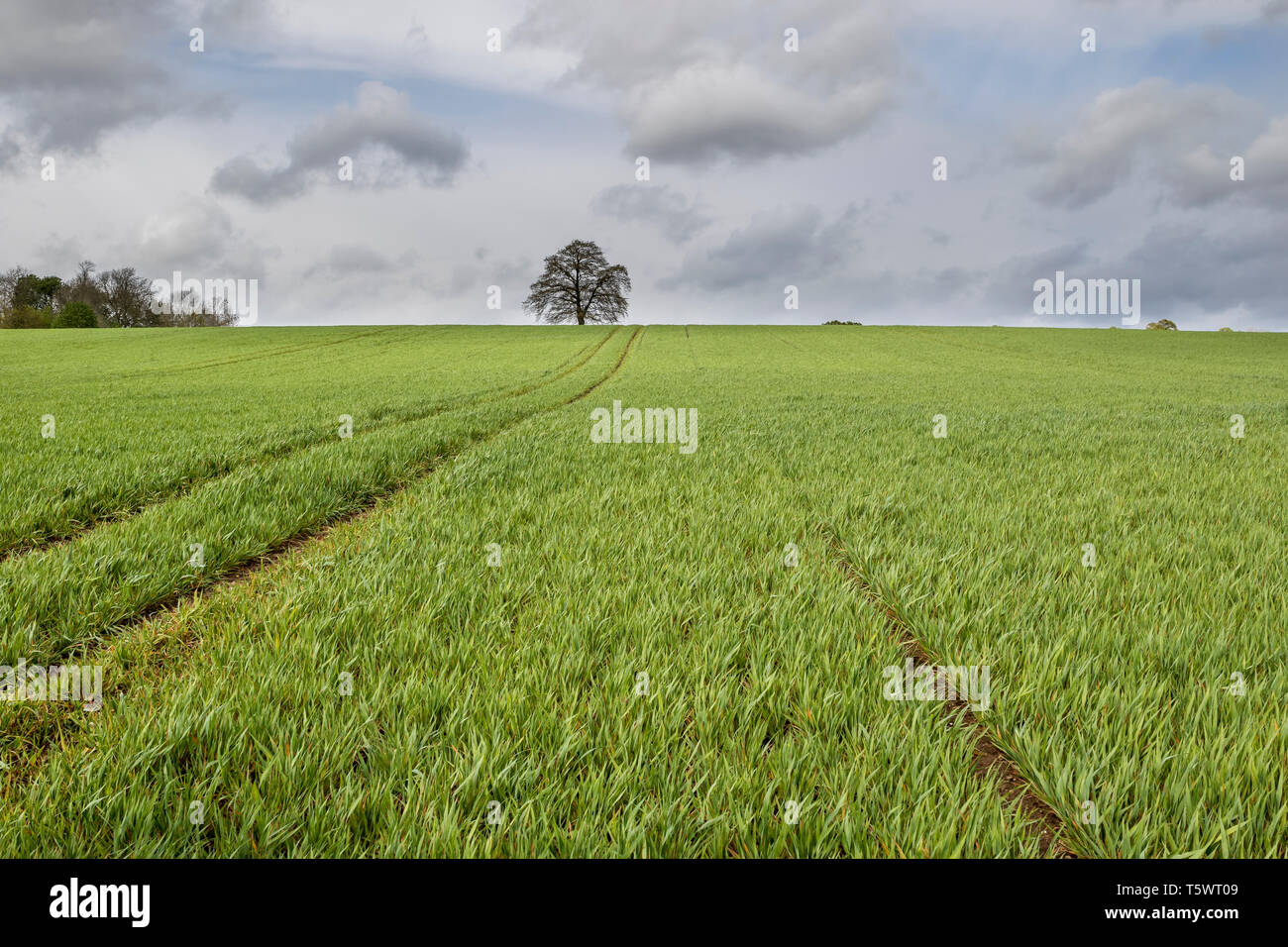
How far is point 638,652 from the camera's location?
276 cm

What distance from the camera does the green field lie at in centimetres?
177

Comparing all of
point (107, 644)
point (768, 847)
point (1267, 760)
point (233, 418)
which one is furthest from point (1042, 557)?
point (233, 418)

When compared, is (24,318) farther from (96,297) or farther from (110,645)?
(110,645)

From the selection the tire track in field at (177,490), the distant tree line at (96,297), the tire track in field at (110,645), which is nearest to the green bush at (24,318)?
the distant tree line at (96,297)

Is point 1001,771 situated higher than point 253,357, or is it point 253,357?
point 253,357

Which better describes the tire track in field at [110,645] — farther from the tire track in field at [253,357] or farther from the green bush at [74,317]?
the green bush at [74,317]

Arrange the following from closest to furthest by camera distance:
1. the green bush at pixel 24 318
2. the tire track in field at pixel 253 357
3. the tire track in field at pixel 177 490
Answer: the tire track in field at pixel 177 490 → the tire track in field at pixel 253 357 → the green bush at pixel 24 318

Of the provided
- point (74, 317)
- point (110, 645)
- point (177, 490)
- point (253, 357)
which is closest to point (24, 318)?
point (74, 317)

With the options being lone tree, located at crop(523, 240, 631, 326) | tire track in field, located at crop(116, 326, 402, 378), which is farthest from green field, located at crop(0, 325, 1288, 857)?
lone tree, located at crop(523, 240, 631, 326)

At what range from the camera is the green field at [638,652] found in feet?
5.80

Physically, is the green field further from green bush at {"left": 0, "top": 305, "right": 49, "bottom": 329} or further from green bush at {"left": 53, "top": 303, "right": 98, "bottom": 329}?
green bush at {"left": 0, "top": 305, "right": 49, "bottom": 329}
